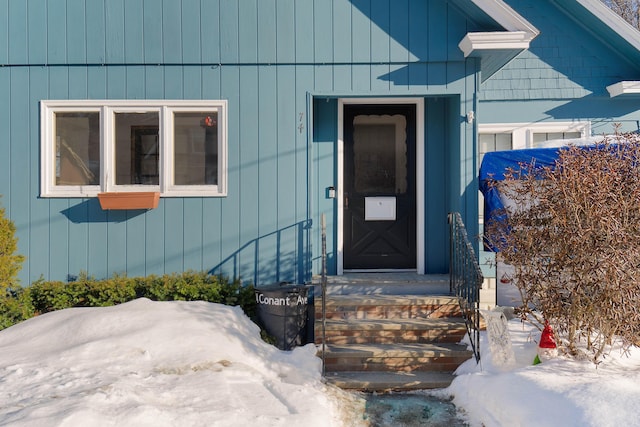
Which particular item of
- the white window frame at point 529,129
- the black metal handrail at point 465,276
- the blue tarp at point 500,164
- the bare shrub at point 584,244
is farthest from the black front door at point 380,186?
the bare shrub at point 584,244

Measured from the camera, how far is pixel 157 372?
4.49 meters

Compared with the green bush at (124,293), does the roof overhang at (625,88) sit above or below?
above

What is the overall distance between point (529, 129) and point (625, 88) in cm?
134

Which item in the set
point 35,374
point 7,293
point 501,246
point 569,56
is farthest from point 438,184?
point 7,293

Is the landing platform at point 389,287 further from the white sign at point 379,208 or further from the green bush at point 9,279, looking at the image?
the green bush at point 9,279

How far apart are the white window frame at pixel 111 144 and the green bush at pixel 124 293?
1.06m

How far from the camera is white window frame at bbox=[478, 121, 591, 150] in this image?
7711 millimetres

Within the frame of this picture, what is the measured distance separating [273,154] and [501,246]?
9.22ft

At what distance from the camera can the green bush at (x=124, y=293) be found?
586 cm

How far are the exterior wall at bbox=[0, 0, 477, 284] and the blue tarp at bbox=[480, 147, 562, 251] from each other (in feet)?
0.74

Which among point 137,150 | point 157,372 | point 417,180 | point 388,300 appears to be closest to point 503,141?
point 417,180

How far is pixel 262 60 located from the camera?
20.4 ft

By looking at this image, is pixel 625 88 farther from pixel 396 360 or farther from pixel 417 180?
pixel 396 360

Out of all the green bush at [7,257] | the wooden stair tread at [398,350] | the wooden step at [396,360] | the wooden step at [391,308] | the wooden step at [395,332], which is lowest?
the wooden step at [396,360]
